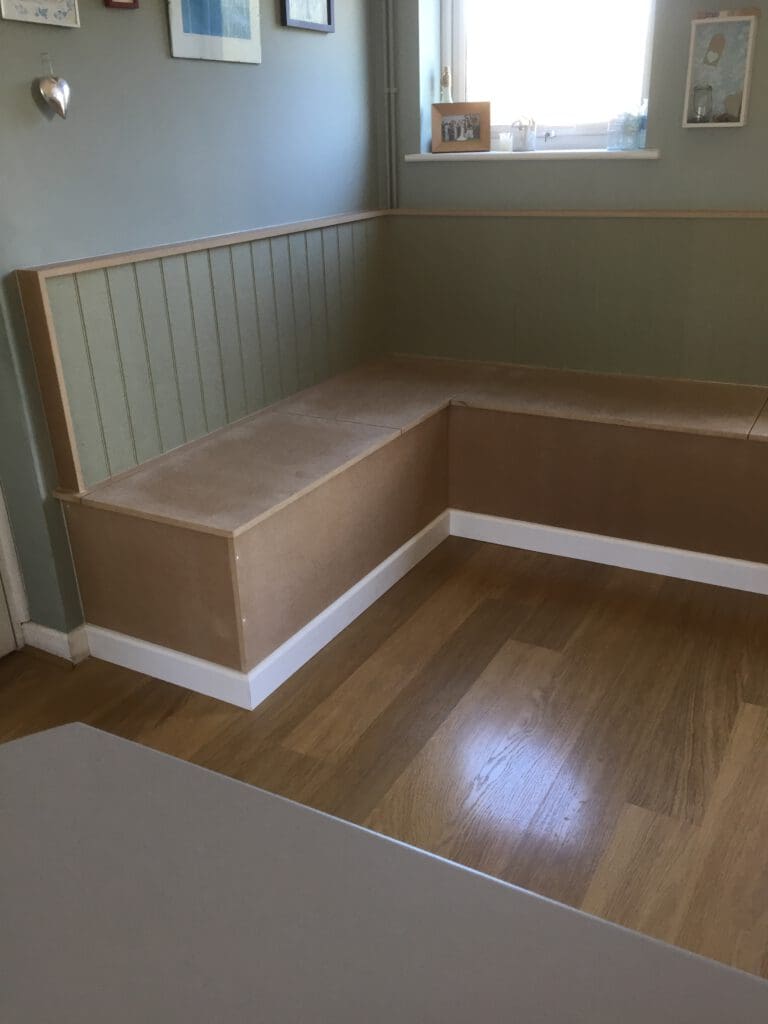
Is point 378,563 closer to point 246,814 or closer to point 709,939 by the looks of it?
point 709,939

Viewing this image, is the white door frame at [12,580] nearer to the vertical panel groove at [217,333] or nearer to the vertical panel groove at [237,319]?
the vertical panel groove at [217,333]

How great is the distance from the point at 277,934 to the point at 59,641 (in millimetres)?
1916

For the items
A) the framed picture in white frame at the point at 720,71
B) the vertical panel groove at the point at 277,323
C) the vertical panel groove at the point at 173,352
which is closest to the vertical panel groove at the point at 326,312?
the vertical panel groove at the point at 277,323

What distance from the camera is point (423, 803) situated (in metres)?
1.84

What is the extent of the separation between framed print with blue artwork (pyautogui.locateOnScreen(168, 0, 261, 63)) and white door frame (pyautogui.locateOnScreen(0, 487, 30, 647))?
4.23 feet

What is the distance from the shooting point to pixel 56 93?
1976 mm

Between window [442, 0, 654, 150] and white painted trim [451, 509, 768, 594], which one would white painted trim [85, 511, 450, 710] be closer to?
white painted trim [451, 509, 768, 594]

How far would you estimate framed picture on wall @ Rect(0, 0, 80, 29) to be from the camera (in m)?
1.88

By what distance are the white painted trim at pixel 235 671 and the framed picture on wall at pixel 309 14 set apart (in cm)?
171

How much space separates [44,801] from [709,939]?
4.08ft

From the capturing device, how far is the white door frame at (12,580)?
2271 mm

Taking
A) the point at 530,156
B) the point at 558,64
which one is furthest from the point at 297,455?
the point at 558,64

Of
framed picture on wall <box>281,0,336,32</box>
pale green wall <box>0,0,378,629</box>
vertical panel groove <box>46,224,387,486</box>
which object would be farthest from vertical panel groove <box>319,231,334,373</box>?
framed picture on wall <box>281,0,336,32</box>

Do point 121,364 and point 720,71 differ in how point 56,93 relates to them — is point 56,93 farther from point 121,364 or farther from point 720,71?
point 720,71
